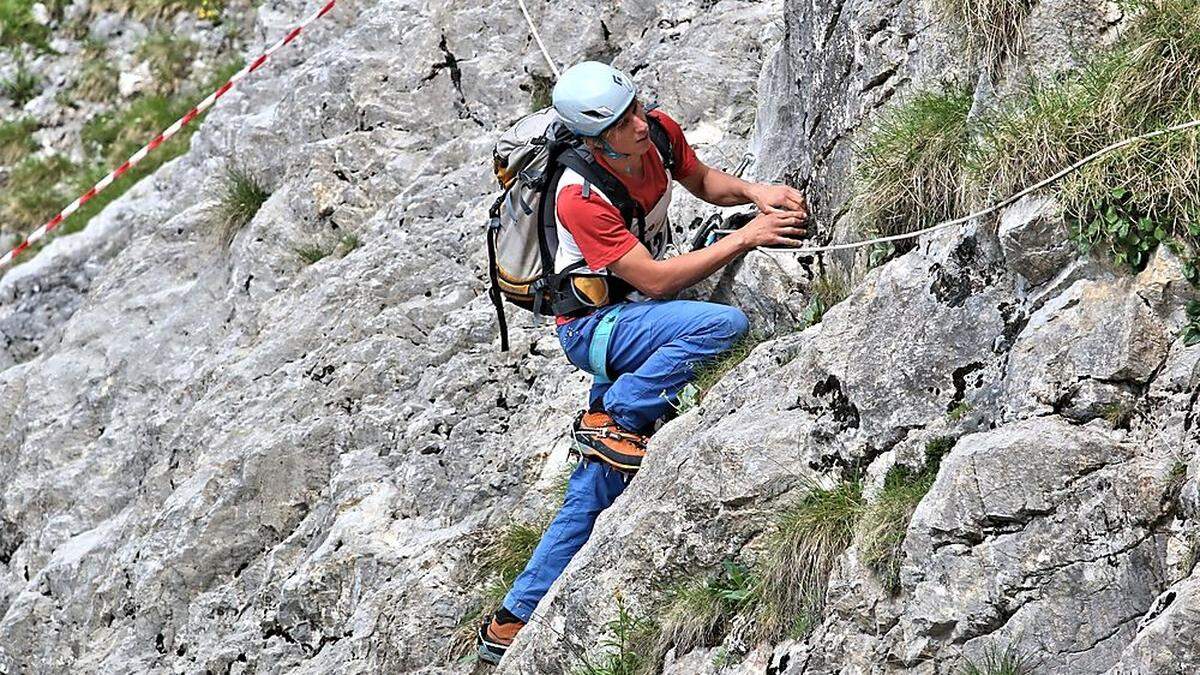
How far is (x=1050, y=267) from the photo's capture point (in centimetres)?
689

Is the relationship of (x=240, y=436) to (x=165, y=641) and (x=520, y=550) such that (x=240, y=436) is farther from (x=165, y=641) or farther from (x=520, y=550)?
(x=520, y=550)

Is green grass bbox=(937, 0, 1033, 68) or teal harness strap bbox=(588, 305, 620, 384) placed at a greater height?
green grass bbox=(937, 0, 1033, 68)

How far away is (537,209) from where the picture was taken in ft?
28.9

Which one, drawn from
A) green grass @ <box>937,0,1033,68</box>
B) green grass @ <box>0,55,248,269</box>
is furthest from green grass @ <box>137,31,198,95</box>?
green grass @ <box>937,0,1033,68</box>

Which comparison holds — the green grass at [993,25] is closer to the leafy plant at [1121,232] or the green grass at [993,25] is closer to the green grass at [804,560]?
the leafy plant at [1121,232]

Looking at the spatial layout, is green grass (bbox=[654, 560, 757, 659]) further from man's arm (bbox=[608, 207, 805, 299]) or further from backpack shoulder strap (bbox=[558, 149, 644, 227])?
backpack shoulder strap (bbox=[558, 149, 644, 227])

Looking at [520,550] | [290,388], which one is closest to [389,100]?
[290,388]

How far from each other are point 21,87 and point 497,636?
16495mm

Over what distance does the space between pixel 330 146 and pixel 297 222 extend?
78 centimetres

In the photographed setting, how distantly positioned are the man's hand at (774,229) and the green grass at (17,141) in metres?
15.5

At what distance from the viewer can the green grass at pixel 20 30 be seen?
22.8 metres

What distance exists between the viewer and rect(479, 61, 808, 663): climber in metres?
8.44

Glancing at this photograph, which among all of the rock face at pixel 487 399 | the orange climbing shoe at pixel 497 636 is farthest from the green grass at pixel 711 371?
the orange climbing shoe at pixel 497 636

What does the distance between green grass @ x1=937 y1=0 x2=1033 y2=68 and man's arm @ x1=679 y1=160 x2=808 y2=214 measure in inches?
55.4
